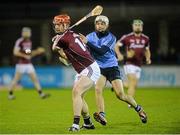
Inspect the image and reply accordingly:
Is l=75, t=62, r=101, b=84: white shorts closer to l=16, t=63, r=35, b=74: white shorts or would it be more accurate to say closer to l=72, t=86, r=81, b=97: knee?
l=72, t=86, r=81, b=97: knee

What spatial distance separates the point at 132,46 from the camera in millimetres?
18891

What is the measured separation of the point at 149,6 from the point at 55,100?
1696 cm

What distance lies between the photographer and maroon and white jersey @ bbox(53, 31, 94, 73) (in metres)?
12.4

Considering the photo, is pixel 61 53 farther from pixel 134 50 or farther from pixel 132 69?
pixel 134 50

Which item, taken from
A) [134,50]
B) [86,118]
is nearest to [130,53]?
[134,50]

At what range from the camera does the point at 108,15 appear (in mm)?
37312

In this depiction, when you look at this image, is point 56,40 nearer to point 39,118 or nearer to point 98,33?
point 98,33

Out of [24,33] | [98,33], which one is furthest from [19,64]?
[98,33]

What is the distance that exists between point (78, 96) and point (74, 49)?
940mm

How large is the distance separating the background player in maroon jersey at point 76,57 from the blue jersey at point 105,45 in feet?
4.13

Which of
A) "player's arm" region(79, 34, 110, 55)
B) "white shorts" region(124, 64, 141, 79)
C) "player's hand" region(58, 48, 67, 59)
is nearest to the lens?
"player's hand" region(58, 48, 67, 59)

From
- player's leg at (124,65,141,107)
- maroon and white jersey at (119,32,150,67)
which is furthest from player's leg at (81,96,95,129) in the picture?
maroon and white jersey at (119,32,150,67)

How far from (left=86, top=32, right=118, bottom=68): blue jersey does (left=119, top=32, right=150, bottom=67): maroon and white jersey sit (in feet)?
14.5

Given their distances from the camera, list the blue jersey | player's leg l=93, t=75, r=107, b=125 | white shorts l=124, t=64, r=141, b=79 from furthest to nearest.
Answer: white shorts l=124, t=64, r=141, b=79 < the blue jersey < player's leg l=93, t=75, r=107, b=125
